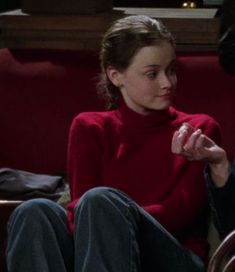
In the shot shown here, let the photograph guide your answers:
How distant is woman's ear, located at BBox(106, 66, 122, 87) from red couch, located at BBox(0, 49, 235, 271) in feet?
1.35

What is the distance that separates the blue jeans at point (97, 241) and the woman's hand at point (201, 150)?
0.55 feet

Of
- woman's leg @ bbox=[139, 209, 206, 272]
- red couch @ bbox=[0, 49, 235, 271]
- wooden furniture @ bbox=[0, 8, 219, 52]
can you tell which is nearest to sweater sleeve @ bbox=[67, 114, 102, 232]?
woman's leg @ bbox=[139, 209, 206, 272]

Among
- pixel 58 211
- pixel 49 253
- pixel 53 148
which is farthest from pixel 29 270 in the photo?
pixel 53 148

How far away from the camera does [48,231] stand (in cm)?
153

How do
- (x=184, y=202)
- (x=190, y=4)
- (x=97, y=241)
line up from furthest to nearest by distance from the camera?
(x=190, y=4) < (x=184, y=202) < (x=97, y=241)

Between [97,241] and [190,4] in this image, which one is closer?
[97,241]

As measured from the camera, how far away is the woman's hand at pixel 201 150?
1.50m

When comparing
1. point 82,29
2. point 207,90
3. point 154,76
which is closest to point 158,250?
point 154,76

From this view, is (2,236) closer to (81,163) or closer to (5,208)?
(5,208)

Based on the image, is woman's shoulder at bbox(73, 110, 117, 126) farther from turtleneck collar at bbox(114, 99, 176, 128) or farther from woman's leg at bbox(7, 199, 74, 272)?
woman's leg at bbox(7, 199, 74, 272)

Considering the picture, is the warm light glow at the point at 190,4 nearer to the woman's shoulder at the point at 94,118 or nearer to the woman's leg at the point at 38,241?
the woman's shoulder at the point at 94,118

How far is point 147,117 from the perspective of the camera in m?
1.81

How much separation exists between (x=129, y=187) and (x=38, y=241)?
1.10 feet

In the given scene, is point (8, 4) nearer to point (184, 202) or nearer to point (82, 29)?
point (82, 29)
